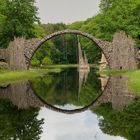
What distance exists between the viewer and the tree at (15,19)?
75625 mm

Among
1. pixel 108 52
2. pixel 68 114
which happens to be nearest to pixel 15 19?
pixel 108 52

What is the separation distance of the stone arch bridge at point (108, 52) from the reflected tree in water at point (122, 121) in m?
40.8

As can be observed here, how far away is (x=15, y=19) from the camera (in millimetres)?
75875

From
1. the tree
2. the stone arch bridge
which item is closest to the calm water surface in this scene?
the stone arch bridge

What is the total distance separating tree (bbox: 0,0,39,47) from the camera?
7562cm

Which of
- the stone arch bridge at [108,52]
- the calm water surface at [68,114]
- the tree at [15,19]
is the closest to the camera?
the calm water surface at [68,114]

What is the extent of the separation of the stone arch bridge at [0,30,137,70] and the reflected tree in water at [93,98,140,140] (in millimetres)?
40814

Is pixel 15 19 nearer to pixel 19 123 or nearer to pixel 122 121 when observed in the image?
pixel 19 123

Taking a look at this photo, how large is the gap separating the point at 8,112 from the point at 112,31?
185ft

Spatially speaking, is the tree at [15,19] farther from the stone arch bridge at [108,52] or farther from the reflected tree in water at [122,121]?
the reflected tree in water at [122,121]

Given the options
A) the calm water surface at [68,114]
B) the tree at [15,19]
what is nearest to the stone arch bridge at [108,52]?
the tree at [15,19]

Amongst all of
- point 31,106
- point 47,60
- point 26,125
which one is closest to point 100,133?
point 26,125

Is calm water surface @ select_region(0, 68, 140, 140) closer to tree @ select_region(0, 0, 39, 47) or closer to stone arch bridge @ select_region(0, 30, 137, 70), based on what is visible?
stone arch bridge @ select_region(0, 30, 137, 70)

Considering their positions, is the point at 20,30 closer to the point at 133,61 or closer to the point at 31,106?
the point at 133,61
